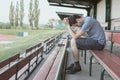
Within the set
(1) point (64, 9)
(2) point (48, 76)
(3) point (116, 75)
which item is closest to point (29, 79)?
(2) point (48, 76)

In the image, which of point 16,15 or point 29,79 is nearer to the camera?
point 29,79

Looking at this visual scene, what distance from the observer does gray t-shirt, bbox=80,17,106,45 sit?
452cm

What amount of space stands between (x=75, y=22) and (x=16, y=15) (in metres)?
61.5

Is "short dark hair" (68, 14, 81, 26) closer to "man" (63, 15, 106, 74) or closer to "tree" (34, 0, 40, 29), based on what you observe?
"man" (63, 15, 106, 74)

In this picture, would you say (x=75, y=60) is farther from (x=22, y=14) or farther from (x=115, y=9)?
(x=22, y=14)

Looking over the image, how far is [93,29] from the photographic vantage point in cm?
467

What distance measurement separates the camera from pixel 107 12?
10.7 meters

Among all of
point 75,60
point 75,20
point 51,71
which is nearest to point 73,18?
point 75,20

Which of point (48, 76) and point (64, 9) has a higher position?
point (64, 9)

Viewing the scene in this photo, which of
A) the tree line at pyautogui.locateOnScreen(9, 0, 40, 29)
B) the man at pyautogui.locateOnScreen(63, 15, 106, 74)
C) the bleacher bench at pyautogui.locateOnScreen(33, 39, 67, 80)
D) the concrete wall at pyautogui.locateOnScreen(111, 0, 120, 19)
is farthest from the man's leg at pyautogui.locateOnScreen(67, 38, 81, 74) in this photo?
the tree line at pyautogui.locateOnScreen(9, 0, 40, 29)

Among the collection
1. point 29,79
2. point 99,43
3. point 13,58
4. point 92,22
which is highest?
point 92,22

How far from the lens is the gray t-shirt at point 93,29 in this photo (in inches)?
178

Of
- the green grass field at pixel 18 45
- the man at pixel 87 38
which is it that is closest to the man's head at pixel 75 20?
the man at pixel 87 38

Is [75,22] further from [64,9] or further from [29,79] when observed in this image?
[64,9]
